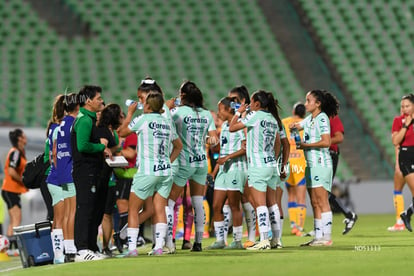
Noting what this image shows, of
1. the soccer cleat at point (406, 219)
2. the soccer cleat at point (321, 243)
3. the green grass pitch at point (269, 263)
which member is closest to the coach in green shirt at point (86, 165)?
the green grass pitch at point (269, 263)

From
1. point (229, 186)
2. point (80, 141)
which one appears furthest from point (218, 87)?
point (80, 141)

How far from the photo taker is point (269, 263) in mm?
8984

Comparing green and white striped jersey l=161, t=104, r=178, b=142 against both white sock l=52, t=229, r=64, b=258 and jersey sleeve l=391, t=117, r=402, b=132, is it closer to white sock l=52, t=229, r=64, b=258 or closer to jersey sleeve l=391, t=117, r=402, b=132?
white sock l=52, t=229, r=64, b=258

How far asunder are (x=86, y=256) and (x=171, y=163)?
4.57 ft

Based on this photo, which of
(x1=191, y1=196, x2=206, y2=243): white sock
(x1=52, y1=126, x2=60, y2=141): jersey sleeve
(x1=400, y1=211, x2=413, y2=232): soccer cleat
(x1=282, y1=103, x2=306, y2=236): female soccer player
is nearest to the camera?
(x1=52, y1=126, x2=60, y2=141): jersey sleeve

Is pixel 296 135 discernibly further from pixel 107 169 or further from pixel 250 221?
pixel 107 169

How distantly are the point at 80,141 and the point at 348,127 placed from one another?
16.0 meters

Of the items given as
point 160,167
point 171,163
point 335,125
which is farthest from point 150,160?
point 335,125

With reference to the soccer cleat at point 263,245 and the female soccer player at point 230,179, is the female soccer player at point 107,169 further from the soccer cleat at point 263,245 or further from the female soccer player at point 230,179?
the soccer cleat at point 263,245

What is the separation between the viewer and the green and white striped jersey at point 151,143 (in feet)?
33.3

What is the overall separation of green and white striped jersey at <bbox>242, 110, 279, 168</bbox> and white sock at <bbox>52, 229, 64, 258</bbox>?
2.29 meters

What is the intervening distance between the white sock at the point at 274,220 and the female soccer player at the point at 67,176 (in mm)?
2370

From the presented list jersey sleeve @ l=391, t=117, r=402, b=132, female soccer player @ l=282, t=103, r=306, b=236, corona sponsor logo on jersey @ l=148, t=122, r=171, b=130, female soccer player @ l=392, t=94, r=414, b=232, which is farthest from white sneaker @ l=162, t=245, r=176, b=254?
jersey sleeve @ l=391, t=117, r=402, b=132

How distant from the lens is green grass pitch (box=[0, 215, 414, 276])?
327 inches
